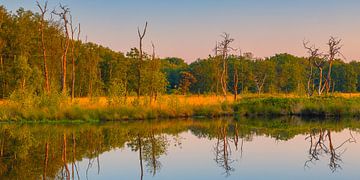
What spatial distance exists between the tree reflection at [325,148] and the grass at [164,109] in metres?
8.75

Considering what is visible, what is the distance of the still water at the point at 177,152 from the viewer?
33.1ft

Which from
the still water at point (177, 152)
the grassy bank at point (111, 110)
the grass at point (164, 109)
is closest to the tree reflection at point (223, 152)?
the still water at point (177, 152)

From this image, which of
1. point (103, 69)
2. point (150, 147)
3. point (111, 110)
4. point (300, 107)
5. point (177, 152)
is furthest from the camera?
point (103, 69)

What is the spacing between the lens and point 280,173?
10.1 metres

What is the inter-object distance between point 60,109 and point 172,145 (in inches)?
391

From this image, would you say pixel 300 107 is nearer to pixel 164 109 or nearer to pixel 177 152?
pixel 164 109

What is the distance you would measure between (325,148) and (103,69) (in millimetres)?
44358

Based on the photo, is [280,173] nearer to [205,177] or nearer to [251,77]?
[205,177]

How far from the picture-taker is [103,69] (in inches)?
2196

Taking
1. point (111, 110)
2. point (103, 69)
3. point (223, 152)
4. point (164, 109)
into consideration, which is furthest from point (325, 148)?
point (103, 69)

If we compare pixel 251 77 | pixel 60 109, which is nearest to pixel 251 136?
pixel 60 109

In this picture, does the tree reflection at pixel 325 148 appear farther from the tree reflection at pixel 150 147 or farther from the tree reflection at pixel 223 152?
the tree reflection at pixel 150 147

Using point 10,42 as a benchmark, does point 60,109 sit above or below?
→ below

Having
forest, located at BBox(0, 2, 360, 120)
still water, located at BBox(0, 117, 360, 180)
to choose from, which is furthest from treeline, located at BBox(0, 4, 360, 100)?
still water, located at BBox(0, 117, 360, 180)
